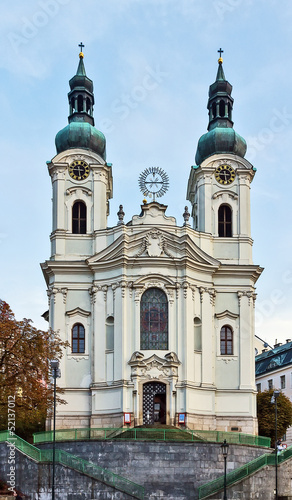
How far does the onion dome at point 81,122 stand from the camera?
195 feet

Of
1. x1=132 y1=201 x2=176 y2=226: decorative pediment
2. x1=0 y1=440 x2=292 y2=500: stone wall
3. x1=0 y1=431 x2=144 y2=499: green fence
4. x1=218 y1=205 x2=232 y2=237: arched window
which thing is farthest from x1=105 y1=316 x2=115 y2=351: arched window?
x1=0 y1=431 x2=144 y2=499: green fence

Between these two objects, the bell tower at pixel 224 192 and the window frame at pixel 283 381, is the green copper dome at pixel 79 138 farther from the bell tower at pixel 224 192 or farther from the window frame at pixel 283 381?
the window frame at pixel 283 381

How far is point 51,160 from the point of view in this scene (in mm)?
58656

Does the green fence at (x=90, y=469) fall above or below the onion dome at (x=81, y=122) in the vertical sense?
below

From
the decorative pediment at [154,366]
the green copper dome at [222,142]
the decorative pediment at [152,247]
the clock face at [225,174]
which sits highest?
the green copper dome at [222,142]

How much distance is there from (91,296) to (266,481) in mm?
18127

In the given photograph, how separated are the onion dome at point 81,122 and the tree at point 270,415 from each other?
20.3 m

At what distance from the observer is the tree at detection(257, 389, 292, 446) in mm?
61000

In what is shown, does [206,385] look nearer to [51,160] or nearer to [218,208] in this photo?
[218,208]

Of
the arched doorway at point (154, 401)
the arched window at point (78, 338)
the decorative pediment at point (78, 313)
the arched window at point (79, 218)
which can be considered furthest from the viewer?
the arched window at point (79, 218)

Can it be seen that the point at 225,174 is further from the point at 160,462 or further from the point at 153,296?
the point at 160,462

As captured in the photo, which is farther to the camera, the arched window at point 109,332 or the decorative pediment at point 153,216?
the decorative pediment at point 153,216

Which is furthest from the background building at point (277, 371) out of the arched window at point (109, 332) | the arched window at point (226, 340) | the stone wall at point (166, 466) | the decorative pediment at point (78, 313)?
the stone wall at point (166, 466)

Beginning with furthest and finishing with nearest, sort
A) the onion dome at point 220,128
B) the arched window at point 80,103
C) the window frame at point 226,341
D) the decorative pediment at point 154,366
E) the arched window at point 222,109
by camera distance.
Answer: the arched window at point 222,109 < the arched window at point 80,103 < the onion dome at point 220,128 < the window frame at point 226,341 < the decorative pediment at point 154,366
